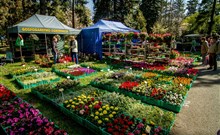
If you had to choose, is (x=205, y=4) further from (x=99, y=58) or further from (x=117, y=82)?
(x=117, y=82)

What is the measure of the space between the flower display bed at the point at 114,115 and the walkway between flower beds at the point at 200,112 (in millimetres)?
337

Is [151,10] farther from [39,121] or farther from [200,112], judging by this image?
[39,121]

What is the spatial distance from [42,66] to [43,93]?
17.8ft

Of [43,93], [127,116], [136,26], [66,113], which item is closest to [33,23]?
[43,93]

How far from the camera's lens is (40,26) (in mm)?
11594

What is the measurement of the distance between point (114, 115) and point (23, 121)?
2.00m

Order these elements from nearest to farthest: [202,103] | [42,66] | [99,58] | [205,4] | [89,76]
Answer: [202,103]
[89,76]
[42,66]
[99,58]
[205,4]

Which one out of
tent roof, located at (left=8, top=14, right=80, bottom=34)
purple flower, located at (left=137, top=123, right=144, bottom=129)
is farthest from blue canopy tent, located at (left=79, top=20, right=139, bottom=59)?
purple flower, located at (left=137, top=123, right=144, bottom=129)

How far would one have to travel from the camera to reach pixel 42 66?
9.93 m

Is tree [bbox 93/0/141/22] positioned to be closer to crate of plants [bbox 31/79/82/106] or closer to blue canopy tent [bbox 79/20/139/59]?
blue canopy tent [bbox 79/20/139/59]

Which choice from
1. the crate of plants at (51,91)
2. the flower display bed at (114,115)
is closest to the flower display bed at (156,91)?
the flower display bed at (114,115)

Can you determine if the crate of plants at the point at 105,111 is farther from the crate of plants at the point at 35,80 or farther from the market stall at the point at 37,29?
the market stall at the point at 37,29

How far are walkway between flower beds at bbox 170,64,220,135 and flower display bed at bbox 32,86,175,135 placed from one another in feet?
1.10

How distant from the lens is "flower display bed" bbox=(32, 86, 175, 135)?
3114 millimetres
